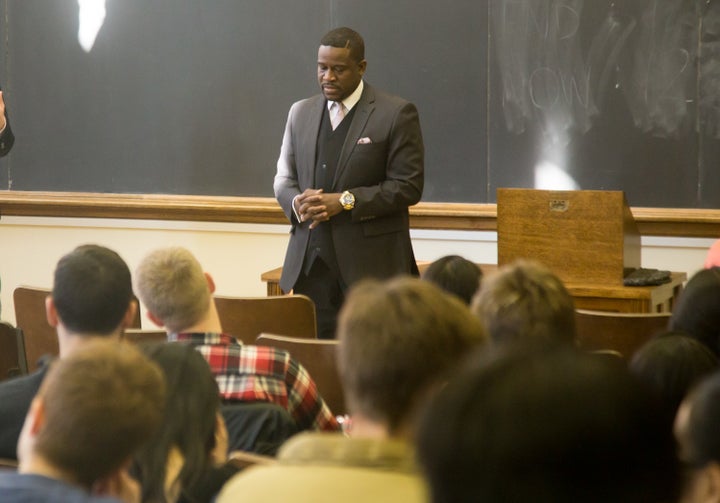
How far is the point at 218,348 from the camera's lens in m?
2.71

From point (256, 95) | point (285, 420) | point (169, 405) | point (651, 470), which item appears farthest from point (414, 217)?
point (651, 470)

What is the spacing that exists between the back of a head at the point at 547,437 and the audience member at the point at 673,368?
3.80 feet

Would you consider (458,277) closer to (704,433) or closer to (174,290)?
(174,290)

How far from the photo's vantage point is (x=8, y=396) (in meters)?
2.45

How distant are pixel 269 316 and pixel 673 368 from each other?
6.76 ft

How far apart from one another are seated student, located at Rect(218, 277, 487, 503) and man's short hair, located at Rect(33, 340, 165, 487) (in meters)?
0.16

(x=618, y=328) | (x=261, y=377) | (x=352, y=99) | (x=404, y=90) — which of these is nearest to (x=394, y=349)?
(x=261, y=377)

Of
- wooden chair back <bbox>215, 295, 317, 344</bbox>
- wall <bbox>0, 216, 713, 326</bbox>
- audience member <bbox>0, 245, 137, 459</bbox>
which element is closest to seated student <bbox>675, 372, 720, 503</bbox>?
audience member <bbox>0, 245, 137, 459</bbox>

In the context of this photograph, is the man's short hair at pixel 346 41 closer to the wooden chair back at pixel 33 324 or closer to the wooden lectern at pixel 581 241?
the wooden lectern at pixel 581 241

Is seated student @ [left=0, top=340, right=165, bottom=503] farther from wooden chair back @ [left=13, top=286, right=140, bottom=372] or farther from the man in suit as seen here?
the man in suit

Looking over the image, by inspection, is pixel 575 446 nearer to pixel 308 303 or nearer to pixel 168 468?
pixel 168 468

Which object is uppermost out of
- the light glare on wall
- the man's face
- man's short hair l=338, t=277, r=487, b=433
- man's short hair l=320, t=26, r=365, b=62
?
the light glare on wall

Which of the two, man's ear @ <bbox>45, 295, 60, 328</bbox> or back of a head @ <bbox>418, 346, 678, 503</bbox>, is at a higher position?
back of a head @ <bbox>418, 346, 678, 503</bbox>

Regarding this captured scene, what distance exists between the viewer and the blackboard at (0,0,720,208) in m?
5.46
